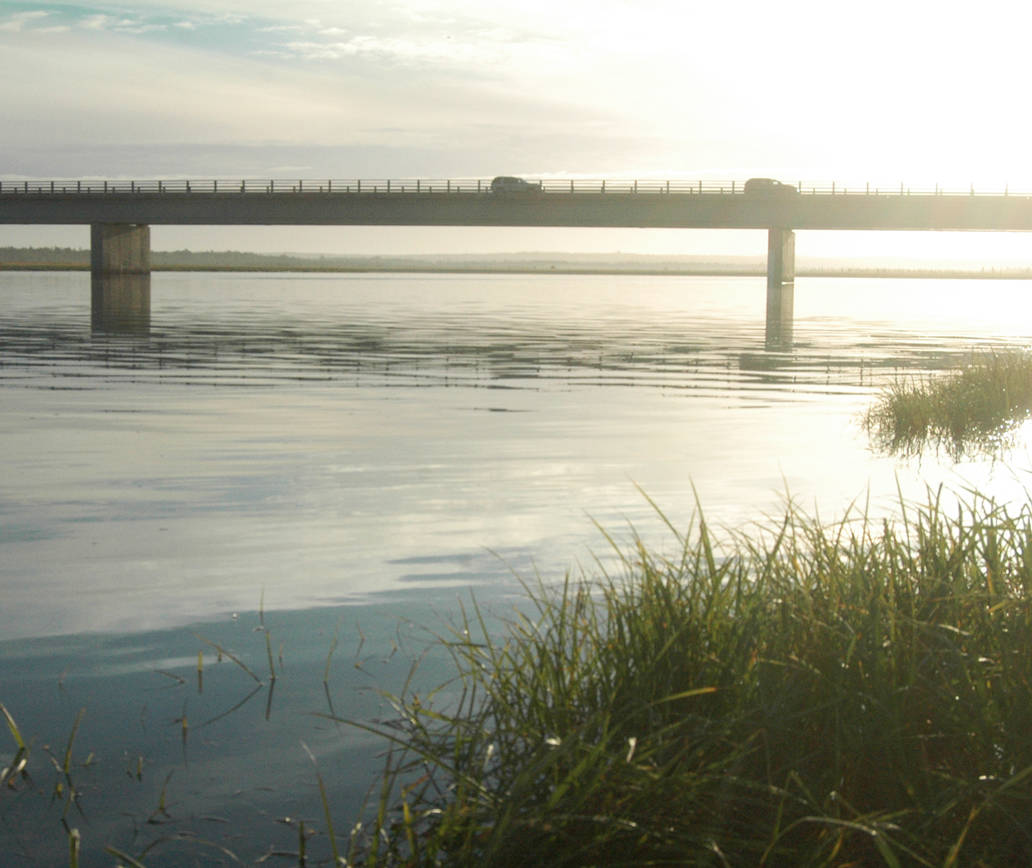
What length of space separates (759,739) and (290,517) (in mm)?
7779

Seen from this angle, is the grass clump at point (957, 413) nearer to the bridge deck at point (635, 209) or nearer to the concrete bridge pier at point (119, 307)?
the concrete bridge pier at point (119, 307)

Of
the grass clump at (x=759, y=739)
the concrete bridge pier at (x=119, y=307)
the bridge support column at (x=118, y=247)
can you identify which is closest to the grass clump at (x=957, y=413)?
the grass clump at (x=759, y=739)

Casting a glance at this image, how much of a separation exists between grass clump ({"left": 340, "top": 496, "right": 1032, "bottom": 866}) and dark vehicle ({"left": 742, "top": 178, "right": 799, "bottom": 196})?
97462 millimetres

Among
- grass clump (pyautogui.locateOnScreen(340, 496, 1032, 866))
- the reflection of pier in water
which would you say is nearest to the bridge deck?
the reflection of pier in water

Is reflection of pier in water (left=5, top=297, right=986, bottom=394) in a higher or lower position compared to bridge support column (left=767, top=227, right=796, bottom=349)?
lower

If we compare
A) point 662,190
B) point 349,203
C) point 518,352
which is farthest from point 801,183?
point 518,352

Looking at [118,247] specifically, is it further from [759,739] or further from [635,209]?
[759,739]

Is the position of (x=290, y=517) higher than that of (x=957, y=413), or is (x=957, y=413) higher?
(x=957, y=413)

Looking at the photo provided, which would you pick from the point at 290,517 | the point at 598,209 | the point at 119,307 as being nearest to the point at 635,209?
the point at 598,209

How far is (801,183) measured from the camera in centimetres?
10162

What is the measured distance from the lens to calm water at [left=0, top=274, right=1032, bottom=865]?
5.78 m

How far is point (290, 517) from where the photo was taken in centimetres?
1212

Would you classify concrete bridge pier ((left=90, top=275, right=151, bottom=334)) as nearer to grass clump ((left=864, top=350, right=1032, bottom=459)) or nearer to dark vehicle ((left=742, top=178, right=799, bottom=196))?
grass clump ((left=864, top=350, right=1032, bottom=459))

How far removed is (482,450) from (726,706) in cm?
1197
